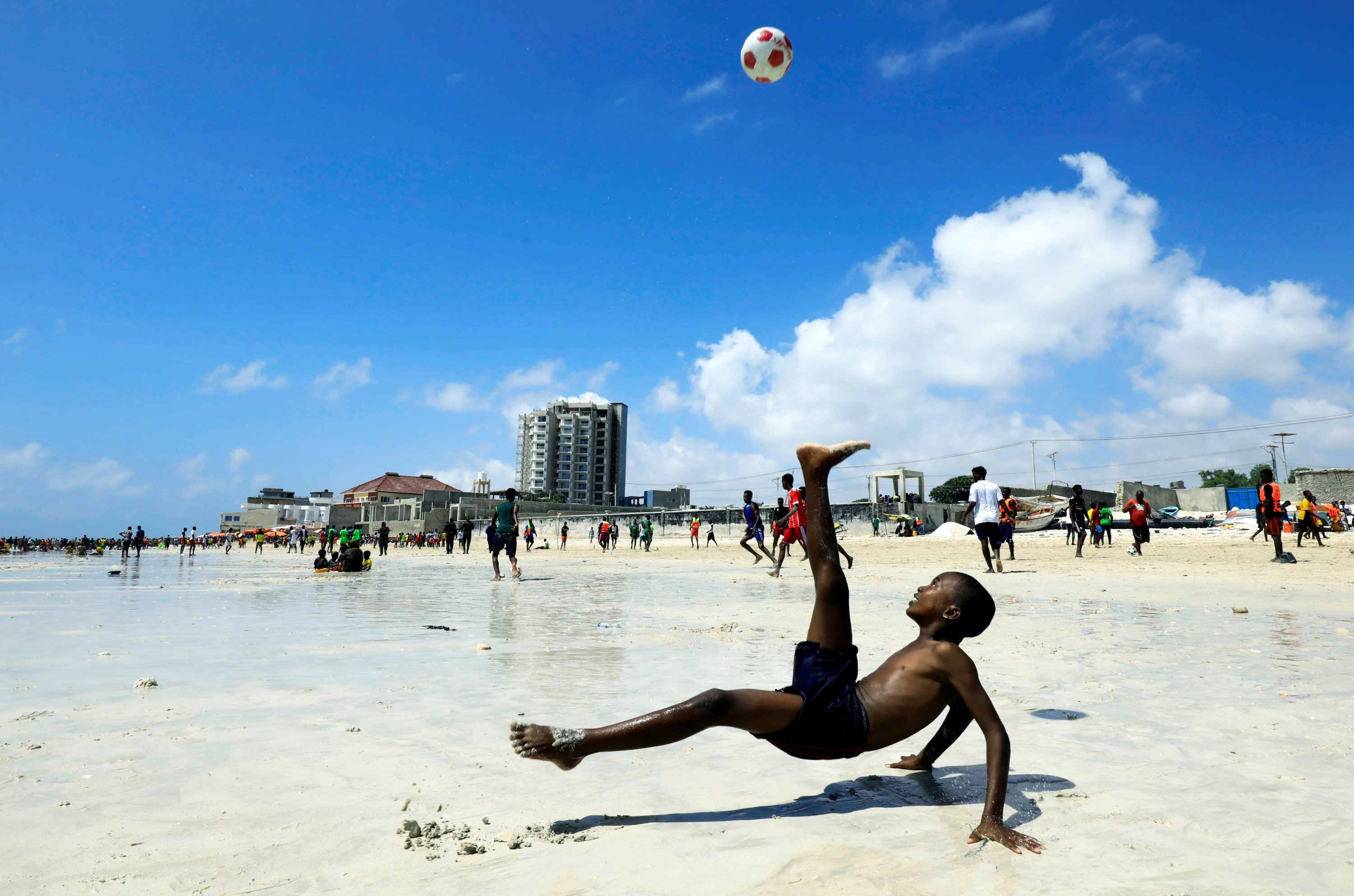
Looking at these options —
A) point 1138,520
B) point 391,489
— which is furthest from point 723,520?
point 391,489

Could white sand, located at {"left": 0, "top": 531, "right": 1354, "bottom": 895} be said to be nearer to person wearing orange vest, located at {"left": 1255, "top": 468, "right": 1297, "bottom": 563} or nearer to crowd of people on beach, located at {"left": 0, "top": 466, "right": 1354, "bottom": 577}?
crowd of people on beach, located at {"left": 0, "top": 466, "right": 1354, "bottom": 577}

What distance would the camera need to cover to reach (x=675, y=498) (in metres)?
137

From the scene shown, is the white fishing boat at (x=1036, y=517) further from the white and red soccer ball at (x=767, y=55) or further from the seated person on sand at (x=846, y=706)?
the seated person on sand at (x=846, y=706)

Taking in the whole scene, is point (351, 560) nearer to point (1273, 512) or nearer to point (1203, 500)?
point (1273, 512)

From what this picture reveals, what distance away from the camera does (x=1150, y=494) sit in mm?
55312

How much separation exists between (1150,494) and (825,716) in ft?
208

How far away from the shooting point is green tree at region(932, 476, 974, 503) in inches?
4225

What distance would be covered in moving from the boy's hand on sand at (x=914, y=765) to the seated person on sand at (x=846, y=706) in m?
0.02

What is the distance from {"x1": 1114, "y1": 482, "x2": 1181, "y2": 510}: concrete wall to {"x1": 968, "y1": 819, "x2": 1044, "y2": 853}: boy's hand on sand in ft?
179

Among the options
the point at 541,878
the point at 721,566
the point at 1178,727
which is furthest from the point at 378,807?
the point at 721,566

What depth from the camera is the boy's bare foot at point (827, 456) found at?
3428 mm

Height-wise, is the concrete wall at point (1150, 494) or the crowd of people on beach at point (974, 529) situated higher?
the concrete wall at point (1150, 494)

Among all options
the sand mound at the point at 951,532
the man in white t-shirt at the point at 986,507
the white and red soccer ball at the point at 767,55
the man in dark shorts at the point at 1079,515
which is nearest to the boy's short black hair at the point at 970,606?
the white and red soccer ball at the point at 767,55

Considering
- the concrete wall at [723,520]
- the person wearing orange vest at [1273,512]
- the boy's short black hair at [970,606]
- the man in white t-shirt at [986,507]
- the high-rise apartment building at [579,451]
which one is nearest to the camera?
the boy's short black hair at [970,606]
